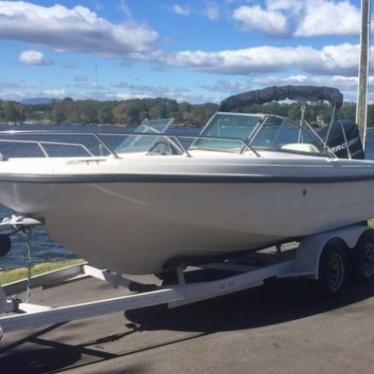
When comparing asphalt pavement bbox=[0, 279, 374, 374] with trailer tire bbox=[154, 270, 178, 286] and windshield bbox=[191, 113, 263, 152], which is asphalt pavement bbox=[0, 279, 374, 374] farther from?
windshield bbox=[191, 113, 263, 152]

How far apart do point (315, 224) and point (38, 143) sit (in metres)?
3.13

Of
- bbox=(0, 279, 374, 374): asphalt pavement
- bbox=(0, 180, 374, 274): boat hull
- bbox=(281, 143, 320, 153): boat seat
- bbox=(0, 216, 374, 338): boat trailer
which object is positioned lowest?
bbox=(0, 279, 374, 374): asphalt pavement

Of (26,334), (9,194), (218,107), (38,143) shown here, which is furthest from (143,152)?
(218,107)

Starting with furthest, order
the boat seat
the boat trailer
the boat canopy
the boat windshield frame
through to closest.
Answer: the boat canopy < the boat seat < the boat windshield frame < the boat trailer

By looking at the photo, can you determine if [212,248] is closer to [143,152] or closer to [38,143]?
[143,152]

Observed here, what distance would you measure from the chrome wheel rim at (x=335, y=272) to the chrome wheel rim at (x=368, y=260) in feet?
1.60

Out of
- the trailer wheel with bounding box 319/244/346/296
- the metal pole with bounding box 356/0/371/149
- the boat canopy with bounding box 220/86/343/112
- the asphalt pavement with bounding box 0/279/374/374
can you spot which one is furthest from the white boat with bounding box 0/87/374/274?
the metal pole with bounding box 356/0/371/149

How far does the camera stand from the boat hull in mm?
5828

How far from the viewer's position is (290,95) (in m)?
9.14

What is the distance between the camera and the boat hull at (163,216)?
19.1 ft

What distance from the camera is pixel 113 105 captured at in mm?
9695

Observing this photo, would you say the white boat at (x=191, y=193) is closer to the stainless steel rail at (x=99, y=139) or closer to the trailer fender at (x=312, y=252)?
the stainless steel rail at (x=99, y=139)

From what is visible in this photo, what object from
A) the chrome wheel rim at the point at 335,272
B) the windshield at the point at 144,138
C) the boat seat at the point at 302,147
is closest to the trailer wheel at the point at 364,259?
the chrome wheel rim at the point at 335,272

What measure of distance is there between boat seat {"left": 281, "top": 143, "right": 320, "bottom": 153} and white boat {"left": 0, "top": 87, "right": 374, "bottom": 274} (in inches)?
0.7
